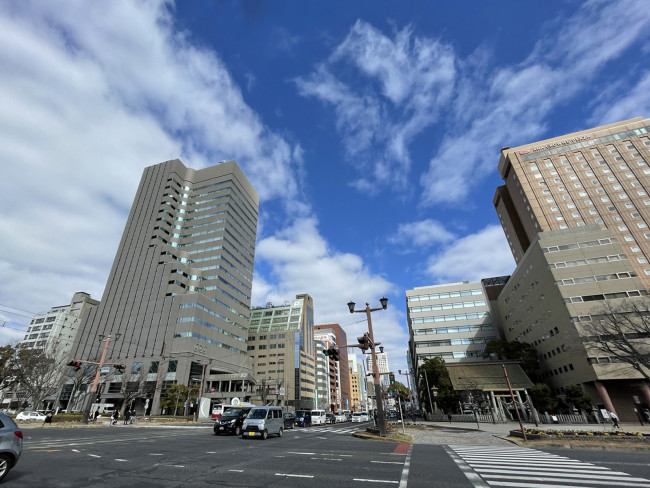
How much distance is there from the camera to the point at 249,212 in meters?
104

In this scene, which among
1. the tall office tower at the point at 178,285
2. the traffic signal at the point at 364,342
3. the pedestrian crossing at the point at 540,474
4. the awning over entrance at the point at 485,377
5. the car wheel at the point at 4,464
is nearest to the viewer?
the car wheel at the point at 4,464

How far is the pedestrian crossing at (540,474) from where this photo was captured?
284 inches

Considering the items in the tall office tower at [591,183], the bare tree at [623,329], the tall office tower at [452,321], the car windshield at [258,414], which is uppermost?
the tall office tower at [591,183]

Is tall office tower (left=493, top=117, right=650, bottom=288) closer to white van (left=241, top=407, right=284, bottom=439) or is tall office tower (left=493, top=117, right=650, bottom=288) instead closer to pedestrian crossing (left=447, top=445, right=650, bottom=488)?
pedestrian crossing (left=447, top=445, right=650, bottom=488)

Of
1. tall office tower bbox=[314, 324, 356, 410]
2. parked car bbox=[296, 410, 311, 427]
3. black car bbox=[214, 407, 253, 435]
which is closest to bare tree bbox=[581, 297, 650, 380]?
black car bbox=[214, 407, 253, 435]

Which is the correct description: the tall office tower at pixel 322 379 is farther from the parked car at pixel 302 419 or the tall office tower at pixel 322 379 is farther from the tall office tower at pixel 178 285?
the parked car at pixel 302 419

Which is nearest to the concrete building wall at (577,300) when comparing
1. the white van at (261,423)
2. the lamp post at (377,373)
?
the lamp post at (377,373)

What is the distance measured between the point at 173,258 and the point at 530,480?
87.3 m

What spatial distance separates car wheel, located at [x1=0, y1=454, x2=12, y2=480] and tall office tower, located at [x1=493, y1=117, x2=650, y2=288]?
276ft

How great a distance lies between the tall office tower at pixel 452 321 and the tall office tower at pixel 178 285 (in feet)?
160

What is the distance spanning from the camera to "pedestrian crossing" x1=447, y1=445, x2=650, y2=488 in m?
7.22

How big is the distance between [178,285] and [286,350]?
4537cm

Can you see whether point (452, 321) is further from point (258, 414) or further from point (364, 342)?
point (258, 414)

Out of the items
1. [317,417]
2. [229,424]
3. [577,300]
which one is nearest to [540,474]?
[229,424]
